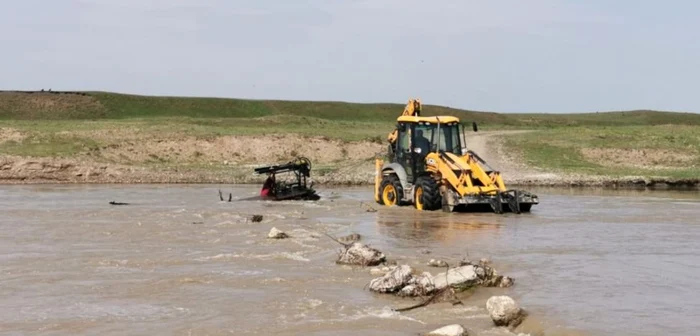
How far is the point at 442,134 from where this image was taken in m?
24.6

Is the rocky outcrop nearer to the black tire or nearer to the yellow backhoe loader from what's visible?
the yellow backhoe loader

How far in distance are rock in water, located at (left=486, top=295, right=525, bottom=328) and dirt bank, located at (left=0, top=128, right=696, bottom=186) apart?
27.9m

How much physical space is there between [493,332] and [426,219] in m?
12.1

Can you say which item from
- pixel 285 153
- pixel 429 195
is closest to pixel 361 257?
pixel 429 195

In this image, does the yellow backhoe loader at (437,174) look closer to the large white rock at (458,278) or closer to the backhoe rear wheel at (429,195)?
the backhoe rear wheel at (429,195)

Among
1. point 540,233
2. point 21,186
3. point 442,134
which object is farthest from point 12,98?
point 540,233

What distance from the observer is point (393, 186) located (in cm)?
2542

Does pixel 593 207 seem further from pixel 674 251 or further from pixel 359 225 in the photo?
pixel 674 251

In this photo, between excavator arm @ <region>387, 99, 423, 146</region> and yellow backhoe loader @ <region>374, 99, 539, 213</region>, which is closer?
yellow backhoe loader @ <region>374, 99, 539, 213</region>

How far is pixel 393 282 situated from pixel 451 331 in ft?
8.07

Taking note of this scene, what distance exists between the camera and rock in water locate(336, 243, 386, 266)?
13.3 metres

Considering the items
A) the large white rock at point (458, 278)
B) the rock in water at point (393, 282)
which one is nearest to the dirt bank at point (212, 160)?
the large white rock at point (458, 278)

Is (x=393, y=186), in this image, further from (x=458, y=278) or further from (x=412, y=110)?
(x=458, y=278)

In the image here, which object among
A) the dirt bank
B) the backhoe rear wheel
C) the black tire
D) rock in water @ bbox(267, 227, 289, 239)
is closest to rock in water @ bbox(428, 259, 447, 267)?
rock in water @ bbox(267, 227, 289, 239)
